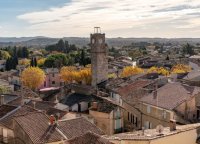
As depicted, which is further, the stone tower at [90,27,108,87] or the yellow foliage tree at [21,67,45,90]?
the yellow foliage tree at [21,67,45,90]

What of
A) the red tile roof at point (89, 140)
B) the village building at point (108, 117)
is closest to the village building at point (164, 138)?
the red tile roof at point (89, 140)

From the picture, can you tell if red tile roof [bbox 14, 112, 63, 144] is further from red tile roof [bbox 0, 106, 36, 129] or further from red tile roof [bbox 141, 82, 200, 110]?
red tile roof [bbox 141, 82, 200, 110]

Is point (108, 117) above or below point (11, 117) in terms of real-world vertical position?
below

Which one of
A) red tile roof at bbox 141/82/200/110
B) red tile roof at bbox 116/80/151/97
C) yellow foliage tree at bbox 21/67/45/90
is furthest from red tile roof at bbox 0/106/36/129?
yellow foliage tree at bbox 21/67/45/90

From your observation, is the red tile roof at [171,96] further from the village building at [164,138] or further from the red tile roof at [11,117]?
the red tile roof at [11,117]

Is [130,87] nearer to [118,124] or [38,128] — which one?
[118,124]

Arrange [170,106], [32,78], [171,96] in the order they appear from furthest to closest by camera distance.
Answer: [32,78] < [171,96] < [170,106]

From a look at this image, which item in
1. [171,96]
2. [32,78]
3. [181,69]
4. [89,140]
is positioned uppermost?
[89,140]

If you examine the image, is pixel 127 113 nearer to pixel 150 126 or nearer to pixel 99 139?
pixel 150 126

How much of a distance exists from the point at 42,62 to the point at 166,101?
9776cm

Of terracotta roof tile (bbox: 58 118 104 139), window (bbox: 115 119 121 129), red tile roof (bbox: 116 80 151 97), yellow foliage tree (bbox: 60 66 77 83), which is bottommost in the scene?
yellow foliage tree (bbox: 60 66 77 83)

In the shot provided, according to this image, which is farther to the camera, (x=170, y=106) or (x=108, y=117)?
(x=108, y=117)

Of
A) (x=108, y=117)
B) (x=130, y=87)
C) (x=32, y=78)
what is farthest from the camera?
(x=32, y=78)

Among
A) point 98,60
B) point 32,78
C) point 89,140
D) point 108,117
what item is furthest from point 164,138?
point 32,78
